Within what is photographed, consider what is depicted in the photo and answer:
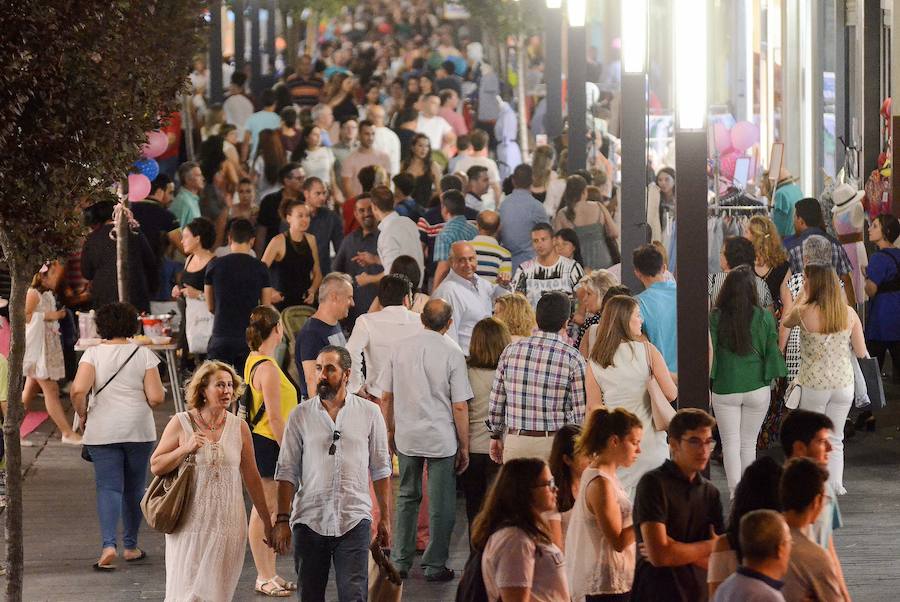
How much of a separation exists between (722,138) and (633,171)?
679 cm

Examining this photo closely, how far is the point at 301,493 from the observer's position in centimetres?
791

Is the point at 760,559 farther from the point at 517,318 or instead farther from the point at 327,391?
the point at 517,318

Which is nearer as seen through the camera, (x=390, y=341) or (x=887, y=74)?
(x=390, y=341)

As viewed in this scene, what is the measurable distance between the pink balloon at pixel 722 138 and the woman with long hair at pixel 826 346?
9404 mm

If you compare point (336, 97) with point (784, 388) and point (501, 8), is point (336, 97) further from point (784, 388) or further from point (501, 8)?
point (784, 388)

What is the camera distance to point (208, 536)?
811 centimetres

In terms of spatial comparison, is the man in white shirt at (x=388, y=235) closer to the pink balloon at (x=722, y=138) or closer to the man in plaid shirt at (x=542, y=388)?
the man in plaid shirt at (x=542, y=388)

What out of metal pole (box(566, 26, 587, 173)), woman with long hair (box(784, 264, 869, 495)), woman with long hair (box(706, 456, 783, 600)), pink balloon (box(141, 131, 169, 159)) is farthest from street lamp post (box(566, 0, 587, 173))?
woman with long hair (box(706, 456, 783, 600))

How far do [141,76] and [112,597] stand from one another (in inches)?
116

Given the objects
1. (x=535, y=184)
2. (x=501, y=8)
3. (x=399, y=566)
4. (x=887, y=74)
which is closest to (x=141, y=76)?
(x=399, y=566)

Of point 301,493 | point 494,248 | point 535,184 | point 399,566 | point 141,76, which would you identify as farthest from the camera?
point 535,184

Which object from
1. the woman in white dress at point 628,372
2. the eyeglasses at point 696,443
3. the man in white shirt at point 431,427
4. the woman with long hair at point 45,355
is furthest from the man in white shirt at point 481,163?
the eyeglasses at point 696,443

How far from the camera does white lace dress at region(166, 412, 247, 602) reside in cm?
809

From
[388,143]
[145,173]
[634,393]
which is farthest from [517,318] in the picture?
[388,143]
